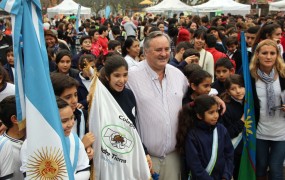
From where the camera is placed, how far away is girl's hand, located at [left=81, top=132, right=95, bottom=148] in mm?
3113

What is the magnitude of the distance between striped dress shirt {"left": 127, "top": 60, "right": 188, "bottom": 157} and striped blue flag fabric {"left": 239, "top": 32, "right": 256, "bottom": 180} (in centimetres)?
95

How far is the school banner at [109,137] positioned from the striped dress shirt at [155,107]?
0.34m

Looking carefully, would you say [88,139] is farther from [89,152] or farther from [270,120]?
[270,120]

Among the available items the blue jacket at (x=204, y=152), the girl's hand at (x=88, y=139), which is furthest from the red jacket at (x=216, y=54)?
the girl's hand at (x=88, y=139)

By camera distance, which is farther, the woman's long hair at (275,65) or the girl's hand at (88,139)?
the woman's long hair at (275,65)

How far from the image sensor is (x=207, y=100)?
3.73m

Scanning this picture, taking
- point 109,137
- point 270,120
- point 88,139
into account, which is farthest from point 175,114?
point 270,120

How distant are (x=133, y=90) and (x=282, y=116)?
5.67 ft

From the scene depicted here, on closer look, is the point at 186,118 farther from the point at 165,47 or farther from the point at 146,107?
the point at 165,47

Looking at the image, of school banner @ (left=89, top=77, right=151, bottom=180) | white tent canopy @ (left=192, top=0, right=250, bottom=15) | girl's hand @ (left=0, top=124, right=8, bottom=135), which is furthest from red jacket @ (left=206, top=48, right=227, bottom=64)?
white tent canopy @ (left=192, top=0, right=250, bottom=15)

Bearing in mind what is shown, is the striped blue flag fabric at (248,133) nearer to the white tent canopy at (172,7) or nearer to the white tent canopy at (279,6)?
the white tent canopy at (279,6)

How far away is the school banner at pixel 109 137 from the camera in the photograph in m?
3.16

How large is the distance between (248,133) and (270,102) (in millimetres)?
415

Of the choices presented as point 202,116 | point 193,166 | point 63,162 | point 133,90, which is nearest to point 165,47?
point 133,90
